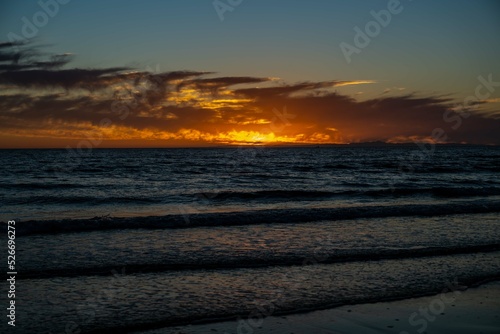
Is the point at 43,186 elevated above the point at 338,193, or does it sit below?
above

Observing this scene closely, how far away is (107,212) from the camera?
22.0 m

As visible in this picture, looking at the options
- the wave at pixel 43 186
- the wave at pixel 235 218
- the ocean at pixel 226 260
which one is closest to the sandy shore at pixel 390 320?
the ocean at pixel 226 260

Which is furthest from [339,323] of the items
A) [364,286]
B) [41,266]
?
[41,266]

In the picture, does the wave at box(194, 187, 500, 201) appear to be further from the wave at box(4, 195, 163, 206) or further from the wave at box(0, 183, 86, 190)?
the wave at box(0, 183, 86, 190)

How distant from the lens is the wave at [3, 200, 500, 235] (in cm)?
1695

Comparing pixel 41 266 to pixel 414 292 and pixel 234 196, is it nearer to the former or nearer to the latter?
pixel 414 292

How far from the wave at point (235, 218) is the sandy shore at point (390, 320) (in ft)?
34.1

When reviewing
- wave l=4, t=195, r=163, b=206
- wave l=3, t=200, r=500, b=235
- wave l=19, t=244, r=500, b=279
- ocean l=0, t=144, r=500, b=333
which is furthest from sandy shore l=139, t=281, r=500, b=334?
wave l=4, t=195, r=163, b=206

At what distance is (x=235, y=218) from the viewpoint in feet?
63.2

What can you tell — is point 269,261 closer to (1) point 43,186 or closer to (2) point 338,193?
(2) point 338,193

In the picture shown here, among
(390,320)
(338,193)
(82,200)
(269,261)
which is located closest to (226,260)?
(269,261)

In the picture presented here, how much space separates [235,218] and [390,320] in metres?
12.1

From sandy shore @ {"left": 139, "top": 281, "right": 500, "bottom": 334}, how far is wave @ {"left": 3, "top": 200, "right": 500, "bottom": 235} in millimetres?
10385

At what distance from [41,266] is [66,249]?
216cm
